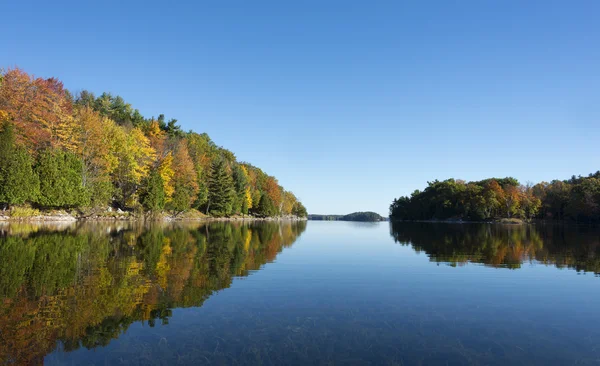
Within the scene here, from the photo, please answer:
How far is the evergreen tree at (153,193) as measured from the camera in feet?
241

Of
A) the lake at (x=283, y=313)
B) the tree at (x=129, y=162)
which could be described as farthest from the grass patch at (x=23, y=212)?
the lake at (x=283, y=313)

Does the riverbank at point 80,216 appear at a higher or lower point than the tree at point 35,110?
lower

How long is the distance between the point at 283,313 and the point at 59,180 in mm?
53335

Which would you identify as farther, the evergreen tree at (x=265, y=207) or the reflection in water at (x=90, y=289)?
the evergreen tree at (x=265, y=207)

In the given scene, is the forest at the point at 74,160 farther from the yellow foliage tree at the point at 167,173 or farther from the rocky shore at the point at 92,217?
the rocky shore at the point at 92,217

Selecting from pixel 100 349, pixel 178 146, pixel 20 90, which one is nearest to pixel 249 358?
pixel 100 349

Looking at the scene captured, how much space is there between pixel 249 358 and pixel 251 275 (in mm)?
9790

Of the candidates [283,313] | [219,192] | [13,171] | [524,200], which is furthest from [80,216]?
[524,200]

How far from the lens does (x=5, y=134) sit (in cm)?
4597

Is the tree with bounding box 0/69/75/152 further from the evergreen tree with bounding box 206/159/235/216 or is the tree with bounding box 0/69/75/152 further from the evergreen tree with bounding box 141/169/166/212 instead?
the evergreen tree with bounding box 206/159/235/216

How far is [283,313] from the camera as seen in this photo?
11.1 m

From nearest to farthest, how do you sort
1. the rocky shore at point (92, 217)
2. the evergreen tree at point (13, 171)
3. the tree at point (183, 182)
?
the evergreen tree at point (13, 171) → the rocky shore at point (92, 217) → the tree at point (183, 182)

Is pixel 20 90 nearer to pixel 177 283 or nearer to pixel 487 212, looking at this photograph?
pixel 177 283

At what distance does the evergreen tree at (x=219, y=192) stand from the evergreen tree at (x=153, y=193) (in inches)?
1011
